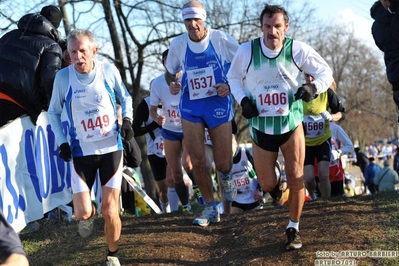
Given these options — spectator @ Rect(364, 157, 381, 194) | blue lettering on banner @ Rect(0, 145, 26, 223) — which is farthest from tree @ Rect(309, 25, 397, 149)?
blue lettering on banner @ Rect(0, 145, 26, 223)

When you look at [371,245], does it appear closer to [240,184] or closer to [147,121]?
[240,184]

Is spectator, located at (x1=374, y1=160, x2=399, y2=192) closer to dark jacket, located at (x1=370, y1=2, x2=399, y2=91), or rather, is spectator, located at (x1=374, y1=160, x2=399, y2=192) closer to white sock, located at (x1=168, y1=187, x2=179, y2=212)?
white sock, located at (x1=168, y1=187, x2=179, y2=212)

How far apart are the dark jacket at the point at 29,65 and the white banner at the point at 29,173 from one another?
11.3 inches

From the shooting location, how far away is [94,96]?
6.46m

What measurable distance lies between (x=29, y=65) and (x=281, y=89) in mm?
3535

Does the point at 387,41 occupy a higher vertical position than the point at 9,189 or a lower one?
higher

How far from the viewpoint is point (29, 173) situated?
8.39 m

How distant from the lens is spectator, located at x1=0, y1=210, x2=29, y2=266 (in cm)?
308

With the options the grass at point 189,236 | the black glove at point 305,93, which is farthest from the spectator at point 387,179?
the black glove at point 305,93

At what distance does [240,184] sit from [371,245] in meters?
4.63

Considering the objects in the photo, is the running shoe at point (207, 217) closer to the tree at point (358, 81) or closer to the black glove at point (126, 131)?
the black glove at point (126, 131)

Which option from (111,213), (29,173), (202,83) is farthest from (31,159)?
(111,213)

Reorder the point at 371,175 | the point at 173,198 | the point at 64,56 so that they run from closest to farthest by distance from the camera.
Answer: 1. the point at 64,56
2. the point at 173,198
3. the point at 371,175

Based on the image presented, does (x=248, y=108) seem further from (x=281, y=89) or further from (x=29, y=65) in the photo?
(x=29, y=65)
